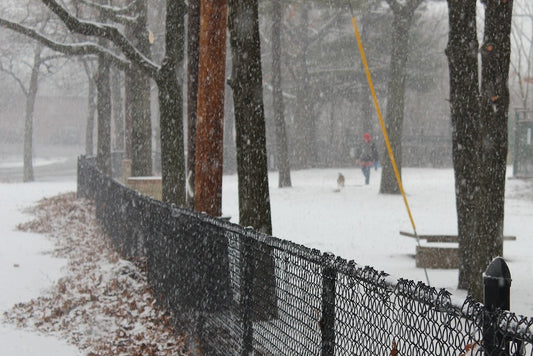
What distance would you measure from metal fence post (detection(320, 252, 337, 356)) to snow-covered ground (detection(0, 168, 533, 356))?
4.76 m

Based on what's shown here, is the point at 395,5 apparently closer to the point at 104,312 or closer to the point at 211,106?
the point at 211,106

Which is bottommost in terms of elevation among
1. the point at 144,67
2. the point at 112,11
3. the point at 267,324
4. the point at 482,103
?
the point at 267,324

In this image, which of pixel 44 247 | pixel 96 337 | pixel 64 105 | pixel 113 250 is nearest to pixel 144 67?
pixel 113 250

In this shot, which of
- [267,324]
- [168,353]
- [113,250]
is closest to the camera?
Result: [267,324]

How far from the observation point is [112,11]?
19.5m

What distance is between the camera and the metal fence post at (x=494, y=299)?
220cm

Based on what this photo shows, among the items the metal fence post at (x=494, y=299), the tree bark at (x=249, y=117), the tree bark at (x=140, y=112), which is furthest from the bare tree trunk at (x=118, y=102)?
the metal fence post at (x=494, y=299)

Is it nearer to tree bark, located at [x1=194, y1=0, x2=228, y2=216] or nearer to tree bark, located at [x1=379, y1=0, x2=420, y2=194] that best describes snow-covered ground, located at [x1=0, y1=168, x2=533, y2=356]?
tree bark, located at [x1=379, y1=0, x2=420, y2=194]

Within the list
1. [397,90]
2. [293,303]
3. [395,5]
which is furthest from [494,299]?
[397,90]

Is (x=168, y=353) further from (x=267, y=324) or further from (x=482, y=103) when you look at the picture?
(x=482, y=103)

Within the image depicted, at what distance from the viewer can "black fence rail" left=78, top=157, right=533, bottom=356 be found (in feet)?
8.17

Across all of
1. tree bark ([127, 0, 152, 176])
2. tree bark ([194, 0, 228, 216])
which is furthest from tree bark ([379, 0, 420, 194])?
tree bark ([194, 0, 228, 216])

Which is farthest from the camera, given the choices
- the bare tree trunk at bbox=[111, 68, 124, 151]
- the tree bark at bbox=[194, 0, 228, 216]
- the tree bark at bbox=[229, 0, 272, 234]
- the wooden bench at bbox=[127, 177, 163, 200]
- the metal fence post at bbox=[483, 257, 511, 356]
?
the bare tree trunk at bbox=[111, 68, 124, 151]

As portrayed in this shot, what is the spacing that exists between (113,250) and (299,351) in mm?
10352
